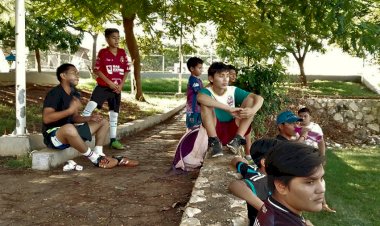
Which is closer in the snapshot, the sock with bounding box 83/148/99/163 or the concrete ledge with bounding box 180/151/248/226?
the concrete ledge with bounding box 180/151/248/226

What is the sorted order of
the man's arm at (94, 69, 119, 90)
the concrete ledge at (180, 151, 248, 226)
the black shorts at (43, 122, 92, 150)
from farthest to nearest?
the man's arm at (94, 69, 119, 90) → the black shorts at (43, 122, 92, 150) → the concrete ledge at (180, 151, 248, 226)

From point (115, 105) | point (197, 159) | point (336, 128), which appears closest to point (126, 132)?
point (115, 105)

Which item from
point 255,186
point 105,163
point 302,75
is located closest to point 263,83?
point 105,163

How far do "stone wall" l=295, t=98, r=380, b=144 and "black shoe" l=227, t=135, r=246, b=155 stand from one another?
11.0m

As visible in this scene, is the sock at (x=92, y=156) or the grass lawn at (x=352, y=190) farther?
the grass lawn at (x=352, y=190)

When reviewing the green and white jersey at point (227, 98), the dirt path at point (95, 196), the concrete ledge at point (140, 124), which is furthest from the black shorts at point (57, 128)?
the concrete ledge at point (140, 124)

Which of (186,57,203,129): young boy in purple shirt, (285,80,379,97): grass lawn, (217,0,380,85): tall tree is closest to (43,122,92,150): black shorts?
(186,57,203,129): young boy in purple shirt

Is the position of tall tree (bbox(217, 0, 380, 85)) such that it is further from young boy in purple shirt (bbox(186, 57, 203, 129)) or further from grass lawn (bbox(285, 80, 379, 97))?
grass lawn (bbox(285, 80, 379, 97))

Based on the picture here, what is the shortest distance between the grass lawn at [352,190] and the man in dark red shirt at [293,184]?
12.7 feet

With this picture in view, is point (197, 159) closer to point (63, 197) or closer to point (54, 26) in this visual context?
point (63, 197)

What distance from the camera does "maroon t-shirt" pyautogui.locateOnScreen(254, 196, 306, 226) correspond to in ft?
6.66

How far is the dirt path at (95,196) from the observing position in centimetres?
350

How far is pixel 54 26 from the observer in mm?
16875

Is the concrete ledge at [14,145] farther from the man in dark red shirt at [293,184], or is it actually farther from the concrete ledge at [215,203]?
the man in dark red shirt at [293,184]
